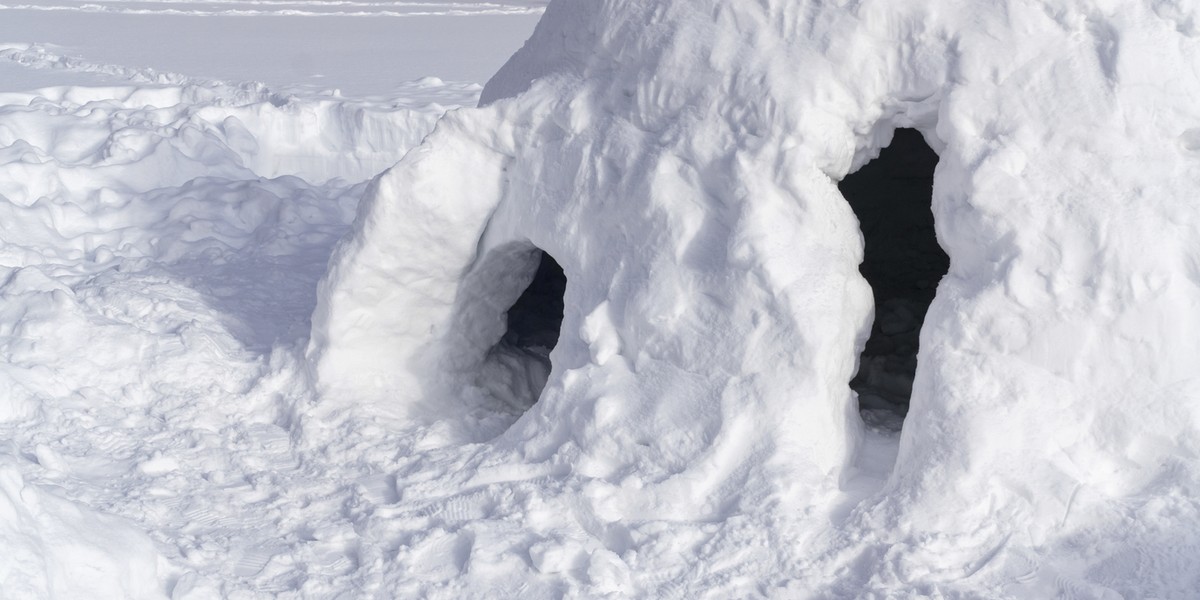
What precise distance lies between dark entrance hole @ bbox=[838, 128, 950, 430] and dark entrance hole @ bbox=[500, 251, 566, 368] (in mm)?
1571

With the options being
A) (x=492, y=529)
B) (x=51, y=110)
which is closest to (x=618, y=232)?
(x=492, y=529)

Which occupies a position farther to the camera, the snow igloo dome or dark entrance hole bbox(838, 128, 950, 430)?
dark entrance hole bbox(838, 128, 950, 430)

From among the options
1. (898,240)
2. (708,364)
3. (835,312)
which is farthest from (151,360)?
(898,240)

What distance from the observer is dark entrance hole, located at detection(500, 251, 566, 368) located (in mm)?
5844

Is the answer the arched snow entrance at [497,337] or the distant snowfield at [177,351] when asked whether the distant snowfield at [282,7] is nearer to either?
the distant snowfield at [177,351]

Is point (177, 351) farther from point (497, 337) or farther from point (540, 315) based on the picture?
point (540, 315)

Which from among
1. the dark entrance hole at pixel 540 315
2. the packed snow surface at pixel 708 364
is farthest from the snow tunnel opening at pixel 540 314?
the packed snow surface at pixel 708 364

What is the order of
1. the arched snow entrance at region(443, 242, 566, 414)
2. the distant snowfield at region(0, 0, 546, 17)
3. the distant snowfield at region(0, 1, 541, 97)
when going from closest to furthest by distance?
the arched snow entrance at region(443, 242, 566, 414)
the distant snowfield at region(0, 1, 541, 97)
the distant snowfield at region(0, 0, 546, 17)

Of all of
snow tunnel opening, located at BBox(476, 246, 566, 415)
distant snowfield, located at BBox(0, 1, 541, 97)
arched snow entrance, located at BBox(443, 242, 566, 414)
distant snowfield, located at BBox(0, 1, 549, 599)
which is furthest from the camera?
distant snowfield, located at BBox(0, 1, 541, 97)

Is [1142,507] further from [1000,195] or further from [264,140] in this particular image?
[264,140]

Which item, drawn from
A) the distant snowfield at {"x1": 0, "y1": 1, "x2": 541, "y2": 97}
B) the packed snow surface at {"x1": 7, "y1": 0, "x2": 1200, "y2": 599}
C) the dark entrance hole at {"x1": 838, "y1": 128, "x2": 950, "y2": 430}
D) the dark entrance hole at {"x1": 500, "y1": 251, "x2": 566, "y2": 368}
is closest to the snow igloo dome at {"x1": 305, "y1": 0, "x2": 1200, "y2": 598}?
the packed snow surface at {"x1": 7, "y1": 0, "x2": 1200, "y2": 599}

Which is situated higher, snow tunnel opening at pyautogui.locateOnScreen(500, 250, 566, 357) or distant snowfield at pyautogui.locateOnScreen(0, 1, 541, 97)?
snow tunnel opening at pyautogui.locateOnScreen(500, 250, 566, 357)

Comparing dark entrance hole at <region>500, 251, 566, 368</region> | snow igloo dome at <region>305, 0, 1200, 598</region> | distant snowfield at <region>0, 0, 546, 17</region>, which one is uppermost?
snow igloo dome at <region>305, 0, 1200, 598</region>

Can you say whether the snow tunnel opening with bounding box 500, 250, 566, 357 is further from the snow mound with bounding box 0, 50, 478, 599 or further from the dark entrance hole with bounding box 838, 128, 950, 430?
the dark entrance hole with bounding box 838, 128, 950, 430
